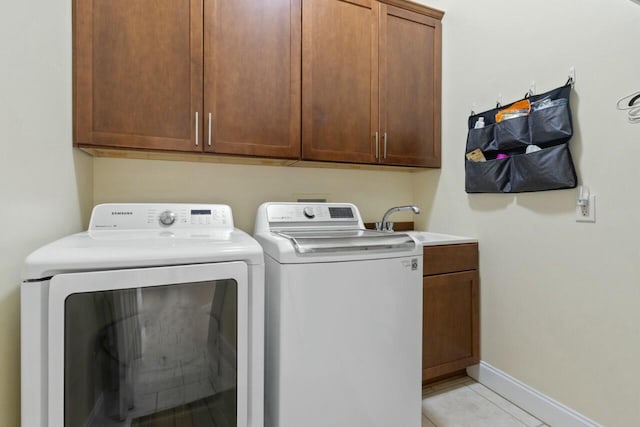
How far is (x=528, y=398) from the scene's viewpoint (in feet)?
5.54

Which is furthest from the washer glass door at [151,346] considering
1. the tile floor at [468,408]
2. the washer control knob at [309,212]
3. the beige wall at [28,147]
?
the tile floor at [468,408]

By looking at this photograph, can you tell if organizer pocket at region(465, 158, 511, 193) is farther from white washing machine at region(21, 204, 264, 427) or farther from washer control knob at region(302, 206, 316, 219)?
white washing machine at region(21, 204, 264, 427)

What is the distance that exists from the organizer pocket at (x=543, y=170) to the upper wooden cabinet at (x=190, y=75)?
1.21 metres

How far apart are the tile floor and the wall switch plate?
106 centimetres

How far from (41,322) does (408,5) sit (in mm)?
2466

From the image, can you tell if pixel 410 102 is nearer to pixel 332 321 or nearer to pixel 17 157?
pixel 332 321

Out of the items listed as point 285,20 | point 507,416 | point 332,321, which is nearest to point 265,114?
point 285,20

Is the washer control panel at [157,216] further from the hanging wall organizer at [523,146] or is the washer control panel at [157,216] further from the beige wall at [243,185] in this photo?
the hanging wall organizer at [523,146]

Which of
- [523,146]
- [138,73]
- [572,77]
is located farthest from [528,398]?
[138,73]

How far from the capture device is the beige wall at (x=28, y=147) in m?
0.88

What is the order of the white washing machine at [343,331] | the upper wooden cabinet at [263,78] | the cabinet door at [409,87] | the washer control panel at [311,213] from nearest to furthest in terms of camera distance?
1. the white washing machine at [343,331]
2. the upper wooden cabinet at [263,78]
3. the washer control panel at [311,213]
4. the cabinet door at [409,87]

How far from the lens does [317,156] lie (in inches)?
72.7

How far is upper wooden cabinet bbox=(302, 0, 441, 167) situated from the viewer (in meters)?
1.83

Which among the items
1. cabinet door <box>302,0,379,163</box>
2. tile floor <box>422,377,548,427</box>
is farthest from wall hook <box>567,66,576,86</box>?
tile floor <box>422,377,548,427</box>
